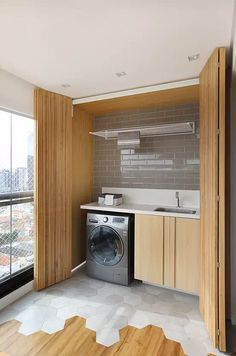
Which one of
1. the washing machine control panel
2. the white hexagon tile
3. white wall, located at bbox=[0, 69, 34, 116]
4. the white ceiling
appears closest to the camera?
the white ceiling

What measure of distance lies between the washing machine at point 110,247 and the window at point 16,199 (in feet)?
2.51

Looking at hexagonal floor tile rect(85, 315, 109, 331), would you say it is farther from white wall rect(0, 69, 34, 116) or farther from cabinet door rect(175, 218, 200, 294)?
white wall rect(0, 69, 34, 116)

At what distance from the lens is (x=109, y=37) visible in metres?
1.59

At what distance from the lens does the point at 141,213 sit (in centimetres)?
255

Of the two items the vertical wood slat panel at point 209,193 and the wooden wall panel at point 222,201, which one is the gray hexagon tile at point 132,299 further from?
the wooden wall panel at point 222,201

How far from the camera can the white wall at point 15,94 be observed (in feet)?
7.05

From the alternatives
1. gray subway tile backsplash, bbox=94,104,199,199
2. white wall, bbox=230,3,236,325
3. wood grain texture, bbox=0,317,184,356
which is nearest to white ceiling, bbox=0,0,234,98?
white wall, bbox=230,3,236,325

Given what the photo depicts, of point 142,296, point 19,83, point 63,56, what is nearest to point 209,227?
point 142,296

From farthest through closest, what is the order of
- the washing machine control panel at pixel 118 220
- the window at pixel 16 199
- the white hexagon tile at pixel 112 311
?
1. the washing machine control panel at pixel 118 220
2. the window at pixel 16 199
3. the white hexagon tile at pixel 112 311

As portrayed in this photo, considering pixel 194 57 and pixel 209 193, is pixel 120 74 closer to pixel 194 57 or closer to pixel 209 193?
pixel 194 57

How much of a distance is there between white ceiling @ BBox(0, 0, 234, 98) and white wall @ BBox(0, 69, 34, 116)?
4.6 inches

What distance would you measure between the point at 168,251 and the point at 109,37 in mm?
2201

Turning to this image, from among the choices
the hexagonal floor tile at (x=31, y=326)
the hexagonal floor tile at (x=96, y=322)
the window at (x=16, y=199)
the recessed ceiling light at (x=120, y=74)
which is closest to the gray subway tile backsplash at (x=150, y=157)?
Result: the recessed ceiling light at (x=120, y=74)

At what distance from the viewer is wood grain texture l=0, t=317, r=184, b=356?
1.62 metres
